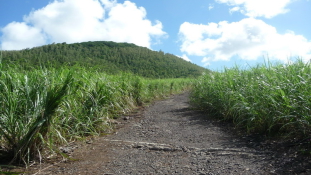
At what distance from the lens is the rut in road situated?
2.19 m

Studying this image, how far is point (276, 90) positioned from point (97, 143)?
241 cm

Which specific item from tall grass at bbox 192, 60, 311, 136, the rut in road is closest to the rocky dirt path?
the rut in road

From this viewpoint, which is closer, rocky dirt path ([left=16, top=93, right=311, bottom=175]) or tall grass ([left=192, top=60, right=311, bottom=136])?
rocky dirt path ([left=16, top=93, right=311, bottom=175])

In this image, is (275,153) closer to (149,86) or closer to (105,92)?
(105,92)

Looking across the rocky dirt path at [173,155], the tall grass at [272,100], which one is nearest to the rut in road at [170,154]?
the rocky dirt path at [173,155]

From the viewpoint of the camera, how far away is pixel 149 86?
8.46 metres

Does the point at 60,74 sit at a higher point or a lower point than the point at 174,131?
higher

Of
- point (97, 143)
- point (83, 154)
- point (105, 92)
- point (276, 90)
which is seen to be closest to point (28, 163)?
point (83, 154)

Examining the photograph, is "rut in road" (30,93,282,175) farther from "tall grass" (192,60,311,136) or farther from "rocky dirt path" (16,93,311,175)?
"tall grass" (192,60,311,136)

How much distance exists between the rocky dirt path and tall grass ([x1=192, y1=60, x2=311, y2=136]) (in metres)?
0.35

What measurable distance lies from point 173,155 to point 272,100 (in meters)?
1.40

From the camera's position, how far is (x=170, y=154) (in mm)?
2648

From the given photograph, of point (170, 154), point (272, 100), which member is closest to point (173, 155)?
point (170, 154)

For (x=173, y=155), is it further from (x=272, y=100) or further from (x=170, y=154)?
(x=272, y=100)
